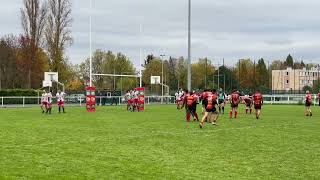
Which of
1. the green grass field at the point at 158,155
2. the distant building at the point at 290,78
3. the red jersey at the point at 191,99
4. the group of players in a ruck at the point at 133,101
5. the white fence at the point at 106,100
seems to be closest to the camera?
the green grass field at the point at 158,155

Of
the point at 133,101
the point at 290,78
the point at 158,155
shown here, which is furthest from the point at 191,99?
the point at 290,78

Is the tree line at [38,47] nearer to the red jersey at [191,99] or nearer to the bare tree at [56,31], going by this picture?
the bare tree at [56,31]

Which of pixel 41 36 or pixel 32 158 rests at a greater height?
pixel 41 36

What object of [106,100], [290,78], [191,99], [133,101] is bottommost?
[106,100]

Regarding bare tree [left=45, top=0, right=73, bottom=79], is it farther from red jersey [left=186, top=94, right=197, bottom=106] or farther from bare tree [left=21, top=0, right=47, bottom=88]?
red jersey [left=186, top=94, right=197, bottom=106]

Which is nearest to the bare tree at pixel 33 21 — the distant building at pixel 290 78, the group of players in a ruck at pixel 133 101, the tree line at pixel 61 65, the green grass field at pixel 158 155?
the tree line at pixel 61 65

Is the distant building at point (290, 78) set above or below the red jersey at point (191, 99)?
above

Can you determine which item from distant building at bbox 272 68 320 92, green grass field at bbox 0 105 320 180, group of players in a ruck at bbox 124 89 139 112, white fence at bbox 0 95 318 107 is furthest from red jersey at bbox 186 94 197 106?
distant building at bbox 272 68 320 92

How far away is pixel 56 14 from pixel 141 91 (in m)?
29.7

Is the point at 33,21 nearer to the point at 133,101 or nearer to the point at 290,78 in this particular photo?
the point at 133,101

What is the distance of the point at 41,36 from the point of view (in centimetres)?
6981

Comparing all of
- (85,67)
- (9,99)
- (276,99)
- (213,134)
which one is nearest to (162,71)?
(85,67)

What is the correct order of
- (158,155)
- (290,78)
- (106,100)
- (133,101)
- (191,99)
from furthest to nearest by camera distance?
1. (290,78)
2. (106,100)
3. (133,101)
4. (191,99)
5. (158,155)

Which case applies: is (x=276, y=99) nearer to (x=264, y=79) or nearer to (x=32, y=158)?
(x=264, y=79)
